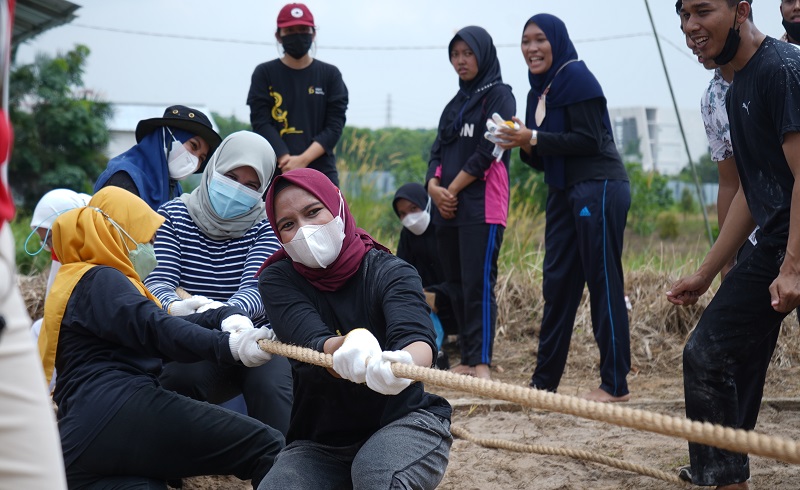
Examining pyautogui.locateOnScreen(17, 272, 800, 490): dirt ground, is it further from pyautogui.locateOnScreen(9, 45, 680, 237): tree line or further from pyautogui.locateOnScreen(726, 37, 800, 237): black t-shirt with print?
pyautogui.locateOnScreen(9, 45, 680, 237): tree line

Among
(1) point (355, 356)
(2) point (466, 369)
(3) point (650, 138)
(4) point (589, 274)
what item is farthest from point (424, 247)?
(3) point (650, 138)

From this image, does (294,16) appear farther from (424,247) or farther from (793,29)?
(793,29)

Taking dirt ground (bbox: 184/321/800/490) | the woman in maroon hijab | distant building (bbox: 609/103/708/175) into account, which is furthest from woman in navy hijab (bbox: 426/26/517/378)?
distant building (bbox: 609/103/708/175)

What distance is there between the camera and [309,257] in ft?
9.93

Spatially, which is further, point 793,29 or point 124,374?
point 793,29

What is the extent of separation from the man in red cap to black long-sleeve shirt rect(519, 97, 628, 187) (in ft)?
5.40

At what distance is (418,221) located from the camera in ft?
22.1

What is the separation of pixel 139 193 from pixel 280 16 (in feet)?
6.18

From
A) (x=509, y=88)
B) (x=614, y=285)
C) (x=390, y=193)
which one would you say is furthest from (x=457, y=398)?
(x=390, y=193)

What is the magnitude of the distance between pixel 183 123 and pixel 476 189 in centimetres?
186

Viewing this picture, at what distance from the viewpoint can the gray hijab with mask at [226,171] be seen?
4.23 metres

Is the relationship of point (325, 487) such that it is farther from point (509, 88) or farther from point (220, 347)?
Result: point (509, 88)

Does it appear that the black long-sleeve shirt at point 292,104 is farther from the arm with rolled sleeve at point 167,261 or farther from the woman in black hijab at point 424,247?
Answer: the arm with rolled sleeve at point 167,261

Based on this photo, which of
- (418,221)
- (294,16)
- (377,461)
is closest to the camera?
(377,461)
